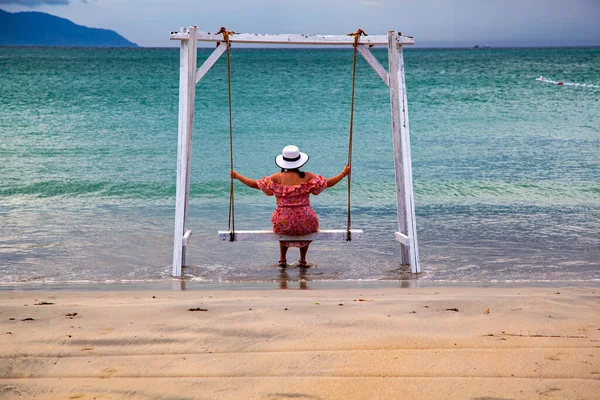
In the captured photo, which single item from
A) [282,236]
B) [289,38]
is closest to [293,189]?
Answer: [282,236]

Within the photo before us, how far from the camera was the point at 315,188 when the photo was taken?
6.51 meters

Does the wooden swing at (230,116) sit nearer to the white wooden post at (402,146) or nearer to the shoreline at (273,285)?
the white wooden post at (402,146)

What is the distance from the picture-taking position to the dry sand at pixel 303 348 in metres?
3.36

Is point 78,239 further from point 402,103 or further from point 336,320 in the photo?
point 336,320

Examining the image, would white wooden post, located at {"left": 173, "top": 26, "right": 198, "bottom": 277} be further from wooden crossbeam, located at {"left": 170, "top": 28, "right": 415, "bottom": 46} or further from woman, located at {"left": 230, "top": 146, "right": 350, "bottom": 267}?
woman, located at {"left": 230, "top": 146, "right": 350, "bottom": 267}

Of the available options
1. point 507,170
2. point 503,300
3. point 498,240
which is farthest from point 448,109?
point 503,300

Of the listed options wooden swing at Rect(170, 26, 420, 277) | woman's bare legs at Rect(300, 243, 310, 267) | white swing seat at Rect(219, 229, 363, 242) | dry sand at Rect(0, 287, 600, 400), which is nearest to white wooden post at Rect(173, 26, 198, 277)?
wooden swing at Rect(170, 26, 420, 277)

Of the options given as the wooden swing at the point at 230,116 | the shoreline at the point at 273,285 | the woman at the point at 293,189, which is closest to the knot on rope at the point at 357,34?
the wooden swing at the point at 230,116

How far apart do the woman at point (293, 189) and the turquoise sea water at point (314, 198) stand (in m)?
0.51

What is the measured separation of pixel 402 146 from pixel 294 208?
110cm

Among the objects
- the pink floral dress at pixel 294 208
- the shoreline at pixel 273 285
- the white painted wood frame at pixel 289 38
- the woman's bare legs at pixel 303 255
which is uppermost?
the white painted wood frame at pixel 289 38

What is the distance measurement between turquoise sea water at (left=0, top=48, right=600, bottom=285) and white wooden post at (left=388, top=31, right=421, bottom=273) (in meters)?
0.31

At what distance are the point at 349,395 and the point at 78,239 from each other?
5411 mm

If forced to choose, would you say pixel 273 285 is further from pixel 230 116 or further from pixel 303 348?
pixel 303 348
